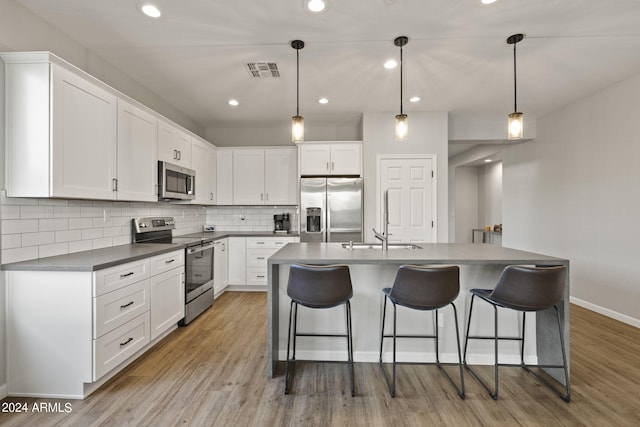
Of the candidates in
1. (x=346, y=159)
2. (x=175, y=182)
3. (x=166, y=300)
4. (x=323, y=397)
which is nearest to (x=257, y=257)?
(x=175, y=182)

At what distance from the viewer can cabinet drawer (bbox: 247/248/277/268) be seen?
4586mm

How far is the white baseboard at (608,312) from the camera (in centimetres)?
329

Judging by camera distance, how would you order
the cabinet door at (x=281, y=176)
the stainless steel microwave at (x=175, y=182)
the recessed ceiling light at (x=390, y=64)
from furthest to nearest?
the cabinet door at (x=281, y=176)
the stainless steel microwave at (x=175, y=182)
the recessed ceiling light at (x=390, y=64)

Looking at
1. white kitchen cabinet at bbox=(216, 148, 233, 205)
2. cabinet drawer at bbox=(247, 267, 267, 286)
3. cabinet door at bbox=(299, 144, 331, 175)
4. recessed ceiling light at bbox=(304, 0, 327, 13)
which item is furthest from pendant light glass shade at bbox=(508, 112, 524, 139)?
white kitchen cabinet at bbox=(216, 148, 233, 205)

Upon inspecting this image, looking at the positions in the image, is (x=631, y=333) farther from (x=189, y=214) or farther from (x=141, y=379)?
(x=189, y=214)

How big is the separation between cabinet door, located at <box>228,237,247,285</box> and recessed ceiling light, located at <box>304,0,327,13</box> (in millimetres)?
3275

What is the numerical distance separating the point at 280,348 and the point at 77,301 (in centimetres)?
150

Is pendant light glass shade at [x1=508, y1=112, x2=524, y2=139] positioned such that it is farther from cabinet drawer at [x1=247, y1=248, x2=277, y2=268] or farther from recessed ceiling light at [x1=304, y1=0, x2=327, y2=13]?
cabinet drawer at [x1=247, y1=248, x2=277, y2=268]

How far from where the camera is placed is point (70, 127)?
215 cm

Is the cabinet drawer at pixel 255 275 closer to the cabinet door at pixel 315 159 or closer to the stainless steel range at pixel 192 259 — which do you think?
the stainless steel range at pixel 192 259

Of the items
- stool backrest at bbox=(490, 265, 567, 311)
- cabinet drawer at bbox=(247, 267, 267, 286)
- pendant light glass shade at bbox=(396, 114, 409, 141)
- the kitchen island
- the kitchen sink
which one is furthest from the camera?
cabinet drawer at bbox=(247, 267, 267, 286)

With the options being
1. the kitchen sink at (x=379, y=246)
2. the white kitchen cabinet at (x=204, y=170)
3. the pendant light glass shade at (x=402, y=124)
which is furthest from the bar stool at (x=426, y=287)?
the white kitchen cabinet at (x=204, y=170)

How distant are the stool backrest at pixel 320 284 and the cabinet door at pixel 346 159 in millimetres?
2669

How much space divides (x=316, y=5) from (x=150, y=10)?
4.04ft
